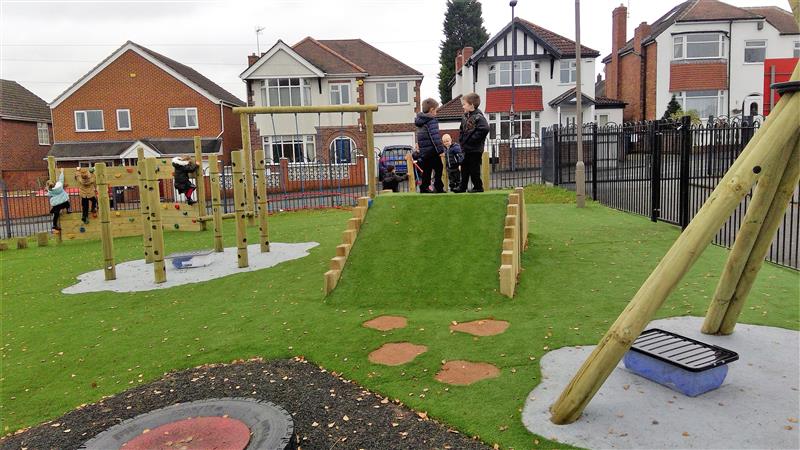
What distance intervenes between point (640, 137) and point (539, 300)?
29.6ft

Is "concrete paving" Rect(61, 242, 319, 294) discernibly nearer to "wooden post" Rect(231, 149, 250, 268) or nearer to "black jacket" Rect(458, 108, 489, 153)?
"wooden post" Rect(231, 149, 250, 268)

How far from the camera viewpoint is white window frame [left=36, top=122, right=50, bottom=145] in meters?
44.3

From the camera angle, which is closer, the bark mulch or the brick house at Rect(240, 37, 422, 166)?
the bark mulch

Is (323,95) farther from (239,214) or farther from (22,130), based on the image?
(239,214)

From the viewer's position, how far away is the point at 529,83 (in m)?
39.8

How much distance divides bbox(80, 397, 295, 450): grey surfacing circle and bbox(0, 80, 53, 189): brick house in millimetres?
42376

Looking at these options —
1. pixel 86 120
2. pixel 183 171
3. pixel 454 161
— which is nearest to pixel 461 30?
pixel 86 120

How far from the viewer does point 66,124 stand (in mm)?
39219

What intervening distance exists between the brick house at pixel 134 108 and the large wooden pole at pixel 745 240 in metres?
36.9

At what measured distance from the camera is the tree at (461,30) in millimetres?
66062

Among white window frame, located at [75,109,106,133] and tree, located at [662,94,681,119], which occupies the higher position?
white window frame, located at [75,109,106,133]

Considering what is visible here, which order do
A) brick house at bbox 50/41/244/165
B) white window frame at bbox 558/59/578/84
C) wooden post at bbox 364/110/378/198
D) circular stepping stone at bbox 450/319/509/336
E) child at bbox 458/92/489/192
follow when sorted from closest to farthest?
1. circular stepping stone at bbox 450/319/509/336
2. child at bbox 458/92/489/192
3. wooden post at bbox 364/110/378/198
4. brick house at bbox 50/41/244/165
5. white window frame at bbox 558/59/578/84

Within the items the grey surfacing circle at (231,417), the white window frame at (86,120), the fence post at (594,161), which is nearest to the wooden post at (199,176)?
the fence post at (594,161)

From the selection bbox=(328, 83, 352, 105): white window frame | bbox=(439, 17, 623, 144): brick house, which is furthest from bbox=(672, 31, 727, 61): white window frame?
bbox=(328, 83, 352, 105): white window frame
